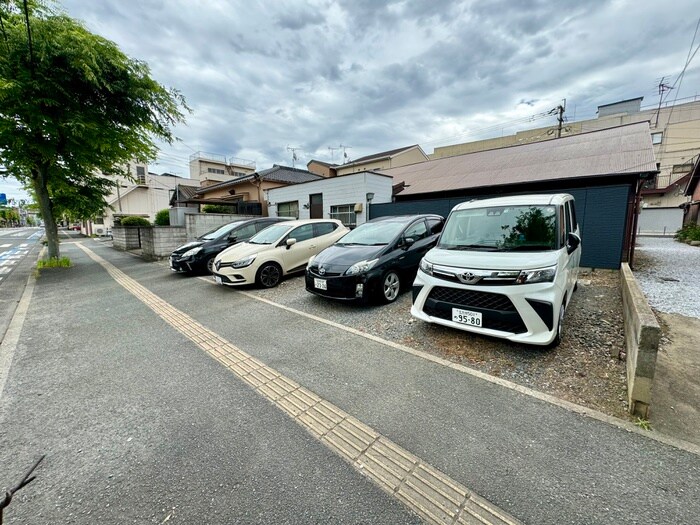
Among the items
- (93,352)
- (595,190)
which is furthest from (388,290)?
(595,190)

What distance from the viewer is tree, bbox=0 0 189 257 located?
6.70 m

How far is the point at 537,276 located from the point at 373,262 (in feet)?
7.59

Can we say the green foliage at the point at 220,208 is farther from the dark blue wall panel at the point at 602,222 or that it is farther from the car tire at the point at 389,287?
the dark blue wall panel at the point at 602,222

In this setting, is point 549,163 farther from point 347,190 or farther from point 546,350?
point 546,350

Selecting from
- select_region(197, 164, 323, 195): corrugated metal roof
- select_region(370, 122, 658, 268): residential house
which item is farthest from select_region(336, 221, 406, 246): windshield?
select_region(197, 164, 323, 195): corrugated metal roof

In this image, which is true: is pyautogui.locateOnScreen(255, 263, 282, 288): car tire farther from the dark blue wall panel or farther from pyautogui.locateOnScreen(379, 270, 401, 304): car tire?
the dark blue wall panel

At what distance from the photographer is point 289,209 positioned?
14891 millimetres

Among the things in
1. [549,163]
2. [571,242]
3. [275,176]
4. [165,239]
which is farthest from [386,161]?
[571,242]

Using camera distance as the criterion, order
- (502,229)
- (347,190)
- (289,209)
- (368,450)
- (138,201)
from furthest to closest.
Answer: (138,201) < (289,209) < (347,190) < (502,229) < (368,450)

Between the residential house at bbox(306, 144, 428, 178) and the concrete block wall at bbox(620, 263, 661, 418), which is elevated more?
the residential house at bbox(306, 144, 428, 178)

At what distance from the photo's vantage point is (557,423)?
226cm

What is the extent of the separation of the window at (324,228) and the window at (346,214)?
412 centimetres

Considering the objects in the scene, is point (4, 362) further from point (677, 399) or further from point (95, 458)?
point (677, 399)

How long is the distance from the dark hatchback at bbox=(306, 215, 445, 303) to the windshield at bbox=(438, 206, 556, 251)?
1.04 m
